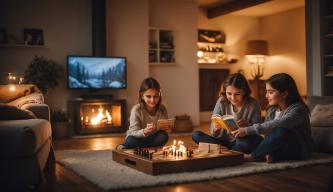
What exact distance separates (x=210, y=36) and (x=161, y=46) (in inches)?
61.4

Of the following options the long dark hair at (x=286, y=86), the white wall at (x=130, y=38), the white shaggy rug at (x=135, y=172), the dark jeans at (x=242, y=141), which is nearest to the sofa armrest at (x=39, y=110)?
the white shaggy rug at (x=135, y=172)

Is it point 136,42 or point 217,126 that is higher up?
point 136,42

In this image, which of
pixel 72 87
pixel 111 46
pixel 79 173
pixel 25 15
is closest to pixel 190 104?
pixel 111 46

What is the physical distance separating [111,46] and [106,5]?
0.65 meters

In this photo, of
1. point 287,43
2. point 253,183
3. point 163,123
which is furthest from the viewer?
point 287,43

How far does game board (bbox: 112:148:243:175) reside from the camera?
2510 millimetres

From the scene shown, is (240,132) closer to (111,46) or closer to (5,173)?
(5,173)

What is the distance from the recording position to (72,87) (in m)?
5.74

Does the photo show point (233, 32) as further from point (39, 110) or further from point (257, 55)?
point (39, 110)

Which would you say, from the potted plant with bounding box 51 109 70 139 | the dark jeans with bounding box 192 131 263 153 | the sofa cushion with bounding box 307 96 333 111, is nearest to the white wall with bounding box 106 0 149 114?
the potted plant with bounding box 51 109 70 139

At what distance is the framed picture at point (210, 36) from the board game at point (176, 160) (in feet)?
16.9

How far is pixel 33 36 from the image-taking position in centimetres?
564

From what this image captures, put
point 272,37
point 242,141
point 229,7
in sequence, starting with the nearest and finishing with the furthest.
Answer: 1. point 242,141
2. point 229,7
3. point 272,37

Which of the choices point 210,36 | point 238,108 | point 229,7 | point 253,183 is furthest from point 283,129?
point 210,36
